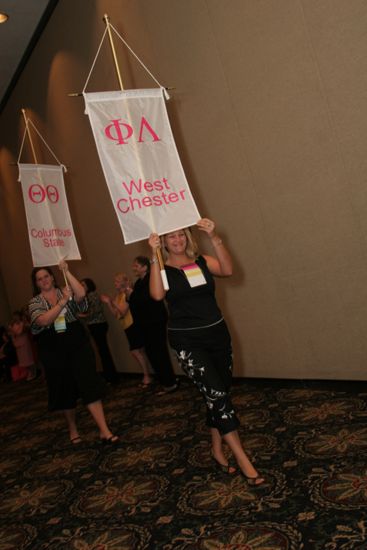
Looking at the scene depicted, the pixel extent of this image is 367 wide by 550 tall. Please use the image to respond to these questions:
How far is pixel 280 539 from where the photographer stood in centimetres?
226

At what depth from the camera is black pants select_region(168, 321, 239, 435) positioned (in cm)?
299

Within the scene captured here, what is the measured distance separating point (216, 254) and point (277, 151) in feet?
4.44

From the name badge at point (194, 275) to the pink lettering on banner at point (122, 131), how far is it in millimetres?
872

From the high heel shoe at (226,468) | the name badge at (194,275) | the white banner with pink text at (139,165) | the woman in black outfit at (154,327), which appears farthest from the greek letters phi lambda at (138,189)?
the woman in black outfit at (154,327)

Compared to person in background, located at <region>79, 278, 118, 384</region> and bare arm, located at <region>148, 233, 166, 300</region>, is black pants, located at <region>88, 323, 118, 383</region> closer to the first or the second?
person in background, located at <region>79, 278, 118, 384</region>

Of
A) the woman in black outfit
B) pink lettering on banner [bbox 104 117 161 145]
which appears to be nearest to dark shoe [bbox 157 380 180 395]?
the woman in black outfit

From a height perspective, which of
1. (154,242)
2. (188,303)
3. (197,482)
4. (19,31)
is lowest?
(197,482)

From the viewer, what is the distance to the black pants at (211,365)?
2992mm

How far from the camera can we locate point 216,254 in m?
3.23

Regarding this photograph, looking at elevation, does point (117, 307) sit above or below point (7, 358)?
above

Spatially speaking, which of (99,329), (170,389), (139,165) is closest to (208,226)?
(139,165)

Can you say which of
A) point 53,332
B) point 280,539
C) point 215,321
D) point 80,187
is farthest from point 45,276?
point 80,187

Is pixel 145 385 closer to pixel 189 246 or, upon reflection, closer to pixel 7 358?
pixel 189 246

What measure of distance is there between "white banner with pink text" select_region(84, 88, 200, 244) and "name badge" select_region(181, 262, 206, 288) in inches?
10.7
